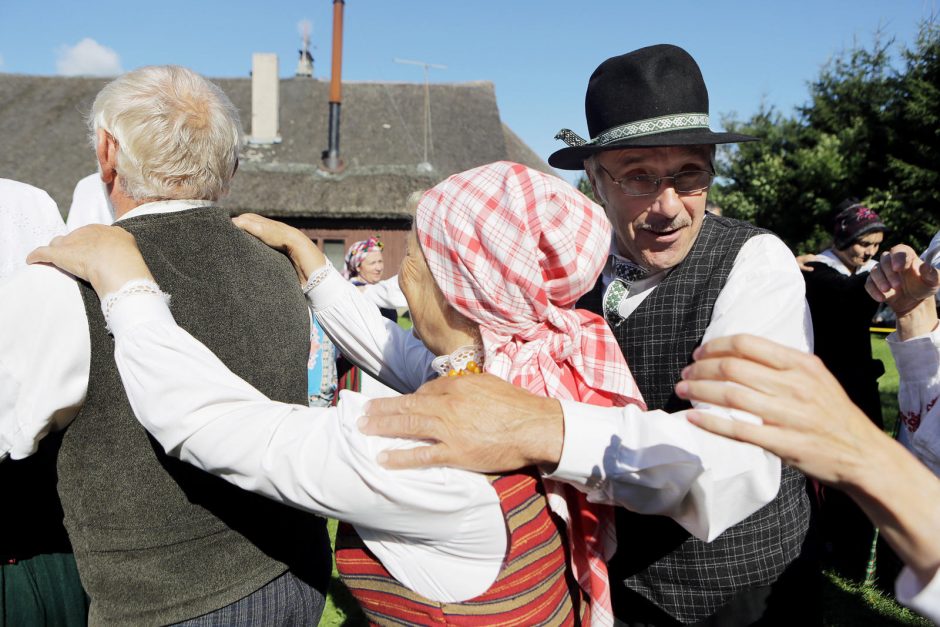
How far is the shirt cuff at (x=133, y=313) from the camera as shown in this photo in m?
1.34

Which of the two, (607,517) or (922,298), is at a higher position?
(922,298)

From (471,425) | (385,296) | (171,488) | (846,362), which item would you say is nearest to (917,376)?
(846,362)

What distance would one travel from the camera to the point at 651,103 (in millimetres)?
1852

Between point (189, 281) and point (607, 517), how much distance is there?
44.1 inches

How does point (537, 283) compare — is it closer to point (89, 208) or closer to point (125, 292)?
point (125, 292)

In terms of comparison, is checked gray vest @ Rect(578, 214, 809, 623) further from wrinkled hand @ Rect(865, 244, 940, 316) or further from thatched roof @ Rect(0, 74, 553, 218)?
thatched roof @ Rect(0, 74, 553, 218)

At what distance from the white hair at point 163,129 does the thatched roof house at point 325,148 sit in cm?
1769

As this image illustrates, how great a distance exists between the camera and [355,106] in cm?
2578

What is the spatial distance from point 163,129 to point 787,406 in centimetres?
149

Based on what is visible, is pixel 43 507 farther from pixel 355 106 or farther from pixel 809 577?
pixel 355 106

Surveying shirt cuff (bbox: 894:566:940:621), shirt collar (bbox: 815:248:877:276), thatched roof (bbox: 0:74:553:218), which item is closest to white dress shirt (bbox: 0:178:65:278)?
shirt cuff (bbox: 894:566:940:621)

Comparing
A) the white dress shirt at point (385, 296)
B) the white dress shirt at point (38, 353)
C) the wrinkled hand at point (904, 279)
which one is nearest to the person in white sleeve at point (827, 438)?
the white dress shirt at point (38, 353)

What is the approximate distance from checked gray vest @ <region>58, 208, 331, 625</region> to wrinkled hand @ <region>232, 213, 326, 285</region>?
229mm

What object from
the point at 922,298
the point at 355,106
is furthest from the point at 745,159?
the point at 922,298
